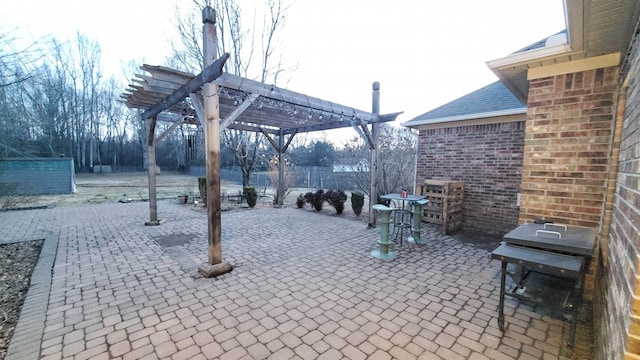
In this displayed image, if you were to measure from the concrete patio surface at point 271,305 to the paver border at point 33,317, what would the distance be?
1 centimetres

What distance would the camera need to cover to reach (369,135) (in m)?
6.14

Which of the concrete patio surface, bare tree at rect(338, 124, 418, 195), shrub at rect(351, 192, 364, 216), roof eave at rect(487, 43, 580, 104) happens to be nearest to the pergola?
the concrete patio surface

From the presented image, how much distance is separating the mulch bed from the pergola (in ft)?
5.62

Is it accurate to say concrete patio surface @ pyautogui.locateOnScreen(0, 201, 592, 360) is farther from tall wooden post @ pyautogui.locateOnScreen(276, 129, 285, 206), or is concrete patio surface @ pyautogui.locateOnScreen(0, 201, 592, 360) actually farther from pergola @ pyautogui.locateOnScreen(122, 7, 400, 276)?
tall wooden post @ pyautogui.locateOnScreen(276, 129, 285, 206)

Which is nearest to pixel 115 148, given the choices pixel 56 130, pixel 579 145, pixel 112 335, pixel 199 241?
pixel 56 130

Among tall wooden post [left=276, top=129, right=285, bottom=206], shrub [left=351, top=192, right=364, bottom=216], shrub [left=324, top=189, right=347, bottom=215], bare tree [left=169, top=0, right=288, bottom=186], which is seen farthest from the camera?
bare tree [left=169, top=0, right=288, bottom=186]

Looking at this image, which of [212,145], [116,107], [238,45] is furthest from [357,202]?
[116,107]

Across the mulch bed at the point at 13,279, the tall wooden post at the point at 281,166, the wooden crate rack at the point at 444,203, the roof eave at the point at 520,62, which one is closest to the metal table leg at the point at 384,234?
the wooden crate rack at the point at 444,203

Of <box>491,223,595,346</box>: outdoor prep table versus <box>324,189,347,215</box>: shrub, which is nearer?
<box>491,223,595,346</box>: outdoor prep table

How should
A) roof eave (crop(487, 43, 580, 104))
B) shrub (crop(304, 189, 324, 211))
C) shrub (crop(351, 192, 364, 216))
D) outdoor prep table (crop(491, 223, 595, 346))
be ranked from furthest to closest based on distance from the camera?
shrub (crop(304, 189, 324, 211)), shrub (crop(351, 192, 364, 216)), roof eave (crop(487, 43, 580, 104)), outdoor prep table (crop(491, 223, 595, 346))

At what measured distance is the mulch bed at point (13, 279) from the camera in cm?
232

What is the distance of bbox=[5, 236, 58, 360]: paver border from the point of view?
6.50ft

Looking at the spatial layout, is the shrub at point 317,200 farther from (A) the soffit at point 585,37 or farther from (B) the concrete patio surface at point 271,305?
(A) the soffit at point 585,37

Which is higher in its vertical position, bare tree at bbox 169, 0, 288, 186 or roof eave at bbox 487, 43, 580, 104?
bare tree at bbox 169, 0, 288, 186
